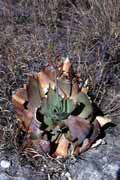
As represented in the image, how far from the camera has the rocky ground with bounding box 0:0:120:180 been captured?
2279mm

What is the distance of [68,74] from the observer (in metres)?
2.42

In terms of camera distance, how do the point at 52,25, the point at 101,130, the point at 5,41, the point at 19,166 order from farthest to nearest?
the point at 52,25 < the point at 5,41 < the point at 101,130 < the point at 19,166

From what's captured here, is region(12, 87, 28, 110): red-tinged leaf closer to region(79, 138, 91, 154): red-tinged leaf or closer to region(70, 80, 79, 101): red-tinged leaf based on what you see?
region(70, 80, 79, 101): red-tinged leaf

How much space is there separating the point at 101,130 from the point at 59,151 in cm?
27

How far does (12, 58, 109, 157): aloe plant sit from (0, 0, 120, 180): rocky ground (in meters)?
0.08

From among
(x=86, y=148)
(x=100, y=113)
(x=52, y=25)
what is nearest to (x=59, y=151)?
(x=86, y=148)

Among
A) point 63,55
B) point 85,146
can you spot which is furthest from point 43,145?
point 63,55

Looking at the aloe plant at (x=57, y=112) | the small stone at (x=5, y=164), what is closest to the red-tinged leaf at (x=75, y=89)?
the aloe plant at (x=57, y=112)

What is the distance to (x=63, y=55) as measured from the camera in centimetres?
280

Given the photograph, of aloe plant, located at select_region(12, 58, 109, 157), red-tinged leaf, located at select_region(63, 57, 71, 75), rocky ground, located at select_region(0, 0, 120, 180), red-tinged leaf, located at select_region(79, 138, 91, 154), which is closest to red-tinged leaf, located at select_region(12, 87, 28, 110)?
aloe plant, located at select_region(12, 58, 109, 157)

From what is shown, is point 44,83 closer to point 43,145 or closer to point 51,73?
point 51,73

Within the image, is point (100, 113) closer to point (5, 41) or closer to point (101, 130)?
point (101, 130)

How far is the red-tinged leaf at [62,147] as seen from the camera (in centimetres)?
230

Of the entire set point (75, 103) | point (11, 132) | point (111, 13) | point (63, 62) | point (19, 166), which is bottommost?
point (19, 166)
